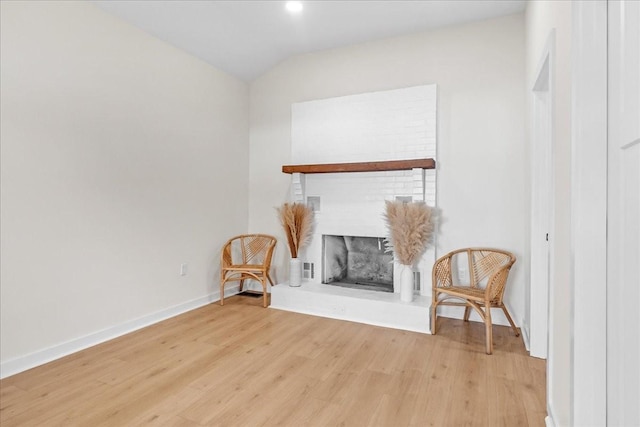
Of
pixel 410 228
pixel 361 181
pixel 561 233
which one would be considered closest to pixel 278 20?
pixel 361 181

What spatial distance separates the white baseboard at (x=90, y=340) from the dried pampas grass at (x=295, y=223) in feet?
3.74

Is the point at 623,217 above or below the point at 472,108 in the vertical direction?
below

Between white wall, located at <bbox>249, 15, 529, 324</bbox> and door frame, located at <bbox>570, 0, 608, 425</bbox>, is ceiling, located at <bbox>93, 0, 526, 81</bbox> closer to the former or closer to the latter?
white wall, located at <bbox>249, 15, 529, 324</bbox>

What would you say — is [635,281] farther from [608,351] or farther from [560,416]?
[560,416]

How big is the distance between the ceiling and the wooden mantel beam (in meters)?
1.37

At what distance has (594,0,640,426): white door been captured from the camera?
97cm

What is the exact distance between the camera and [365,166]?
11.6 feet

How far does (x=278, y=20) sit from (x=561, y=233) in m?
3.12

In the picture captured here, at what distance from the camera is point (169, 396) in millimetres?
2023

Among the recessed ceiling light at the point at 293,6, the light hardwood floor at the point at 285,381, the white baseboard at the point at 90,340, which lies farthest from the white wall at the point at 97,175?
the recessed ceiling light at the point at 293,6

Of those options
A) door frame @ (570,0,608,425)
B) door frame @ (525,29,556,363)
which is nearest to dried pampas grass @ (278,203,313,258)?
door frame @ (525,29,556,363)

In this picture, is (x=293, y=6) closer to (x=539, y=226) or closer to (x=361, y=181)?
(x=361, y=181)

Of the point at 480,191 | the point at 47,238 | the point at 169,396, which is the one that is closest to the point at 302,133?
the point at 480,191

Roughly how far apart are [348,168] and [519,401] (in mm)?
2412
